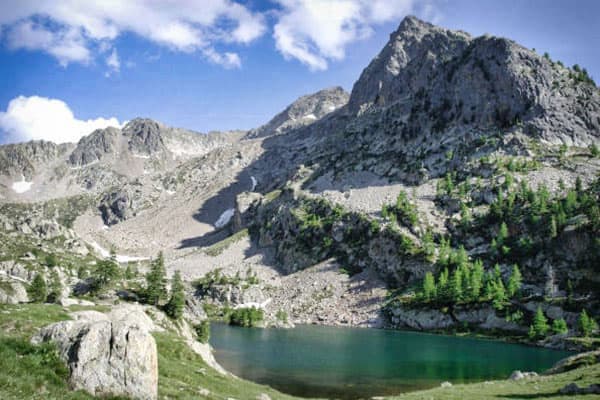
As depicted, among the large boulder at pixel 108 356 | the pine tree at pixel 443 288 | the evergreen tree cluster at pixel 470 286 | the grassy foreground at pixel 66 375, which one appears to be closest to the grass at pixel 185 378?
the grassy foreground at pixel 66 375

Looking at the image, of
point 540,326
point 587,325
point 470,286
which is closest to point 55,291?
point 540,326

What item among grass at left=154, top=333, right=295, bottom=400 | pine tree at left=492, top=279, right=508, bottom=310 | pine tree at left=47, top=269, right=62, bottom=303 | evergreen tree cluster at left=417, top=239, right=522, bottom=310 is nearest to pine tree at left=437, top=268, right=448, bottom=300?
evergreen tree cluster at left=417, top=239, right=522, bottom=310

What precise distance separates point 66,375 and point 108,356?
151 centimetres

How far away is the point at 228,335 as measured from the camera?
4065 inches

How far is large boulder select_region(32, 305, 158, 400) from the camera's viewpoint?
635 inches

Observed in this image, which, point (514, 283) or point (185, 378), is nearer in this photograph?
point (185, 378)

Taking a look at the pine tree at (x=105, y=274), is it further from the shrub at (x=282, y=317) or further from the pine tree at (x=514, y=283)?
the pine tree at (x=514, y=283)

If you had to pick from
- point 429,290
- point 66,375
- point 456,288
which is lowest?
point 429,290

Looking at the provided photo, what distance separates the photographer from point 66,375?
15.9 m

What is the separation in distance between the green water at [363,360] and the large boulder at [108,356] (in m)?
32.8

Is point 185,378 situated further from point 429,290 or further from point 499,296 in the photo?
point 429,290

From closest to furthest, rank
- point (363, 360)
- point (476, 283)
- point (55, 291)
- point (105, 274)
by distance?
1. point (363, 360)
2. point (55, 291)
3. point (105, 274)
4. point (476, 283)

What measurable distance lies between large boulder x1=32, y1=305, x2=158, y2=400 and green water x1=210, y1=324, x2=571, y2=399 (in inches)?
1292

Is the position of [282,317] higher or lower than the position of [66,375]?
lower
